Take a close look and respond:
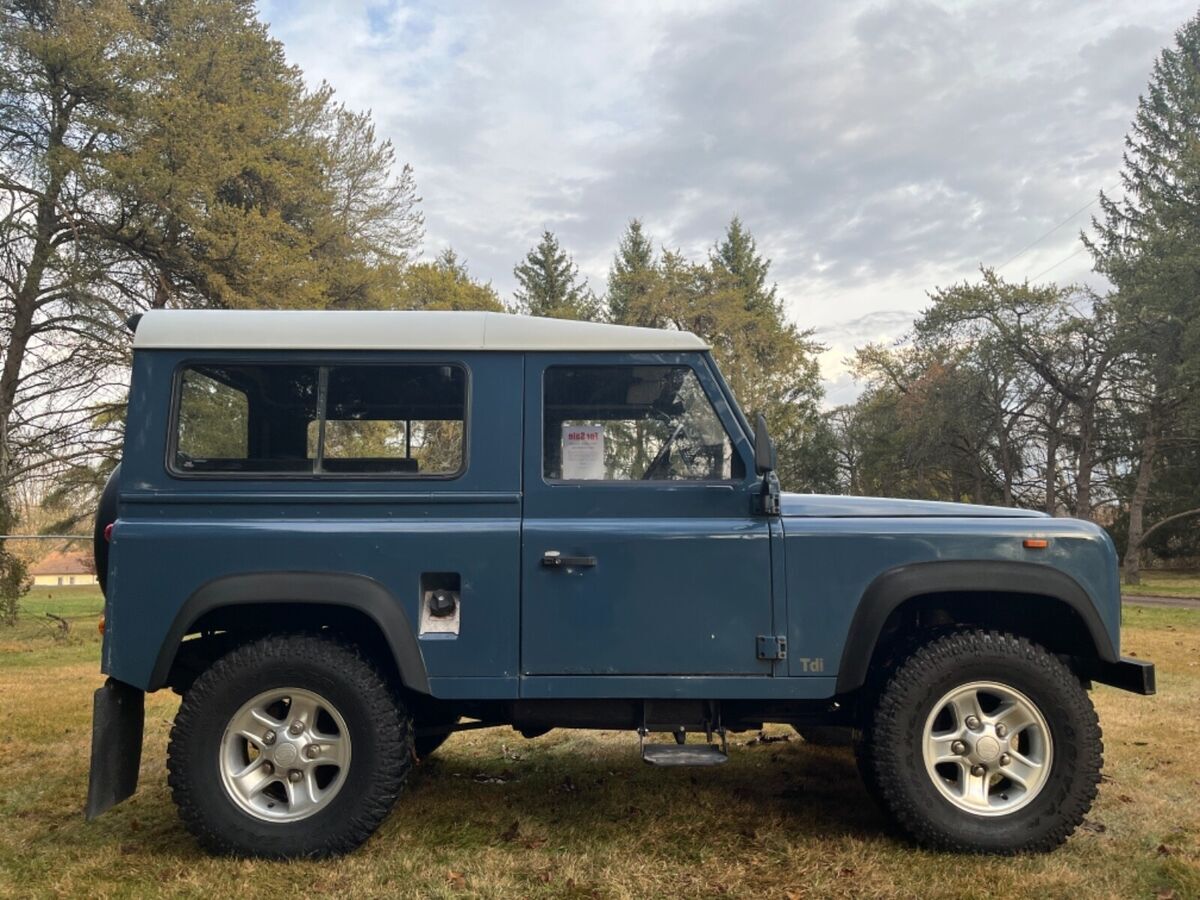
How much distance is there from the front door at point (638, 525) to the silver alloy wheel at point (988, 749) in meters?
0.84

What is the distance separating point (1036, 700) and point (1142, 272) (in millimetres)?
21207

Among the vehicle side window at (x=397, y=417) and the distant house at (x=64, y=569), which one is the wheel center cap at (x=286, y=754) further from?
the distant house at (x=64, y=569)

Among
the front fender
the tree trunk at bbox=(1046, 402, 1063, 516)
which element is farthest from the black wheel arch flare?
the tree trunk at bbox=(1046, 402, 1063, 516)

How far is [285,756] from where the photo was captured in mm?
3445

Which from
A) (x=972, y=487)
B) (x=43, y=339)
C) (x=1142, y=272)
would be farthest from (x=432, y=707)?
(x=972, y=487)

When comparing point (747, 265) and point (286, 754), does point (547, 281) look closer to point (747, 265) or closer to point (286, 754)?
point (747, 265)

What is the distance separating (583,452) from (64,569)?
3434cm

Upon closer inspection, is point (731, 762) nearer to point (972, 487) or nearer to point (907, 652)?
point (907, 652)

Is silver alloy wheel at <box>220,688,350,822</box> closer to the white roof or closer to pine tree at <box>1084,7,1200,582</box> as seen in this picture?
the white roof

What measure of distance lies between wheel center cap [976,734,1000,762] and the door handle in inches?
70.1

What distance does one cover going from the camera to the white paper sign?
3.58 metres

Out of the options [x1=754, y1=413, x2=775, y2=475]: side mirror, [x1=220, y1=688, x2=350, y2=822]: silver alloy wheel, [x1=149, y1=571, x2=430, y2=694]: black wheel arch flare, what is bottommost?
[x1=220, y1=688, x2=350, y2=822]: silver alloy wheel

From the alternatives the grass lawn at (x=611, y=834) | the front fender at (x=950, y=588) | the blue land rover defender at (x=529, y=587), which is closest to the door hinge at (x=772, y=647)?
the blue land rover defender at (x=529, y=587)

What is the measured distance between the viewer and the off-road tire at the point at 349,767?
133 inches
